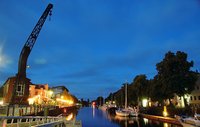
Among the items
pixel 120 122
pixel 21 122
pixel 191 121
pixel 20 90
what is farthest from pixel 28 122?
pixel 20 90

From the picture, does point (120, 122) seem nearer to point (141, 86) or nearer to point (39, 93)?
point (141, 86)

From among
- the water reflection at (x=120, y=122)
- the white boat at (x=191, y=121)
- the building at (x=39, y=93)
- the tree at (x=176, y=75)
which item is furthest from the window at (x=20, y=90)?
the white boat at (x=191, y=121)

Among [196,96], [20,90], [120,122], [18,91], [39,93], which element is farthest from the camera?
[39,93]

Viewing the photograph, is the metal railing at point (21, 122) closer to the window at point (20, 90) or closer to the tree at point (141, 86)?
the window at point (20, 90)

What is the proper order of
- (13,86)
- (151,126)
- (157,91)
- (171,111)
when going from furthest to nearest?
(157,91) < (13,86) < (171,111) < (151,126)

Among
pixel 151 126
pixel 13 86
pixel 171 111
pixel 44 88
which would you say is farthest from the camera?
pixel 44 88

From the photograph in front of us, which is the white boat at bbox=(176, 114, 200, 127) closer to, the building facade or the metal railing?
the metal railing

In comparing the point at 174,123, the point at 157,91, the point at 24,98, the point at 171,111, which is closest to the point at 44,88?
the point at 24,98

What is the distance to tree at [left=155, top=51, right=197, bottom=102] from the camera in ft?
196

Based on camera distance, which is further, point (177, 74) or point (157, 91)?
point (157, 91)

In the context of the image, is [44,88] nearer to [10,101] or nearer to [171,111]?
[10,101]

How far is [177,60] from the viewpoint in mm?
61562

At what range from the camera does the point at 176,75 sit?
196 feet

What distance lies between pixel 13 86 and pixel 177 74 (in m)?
46.0
